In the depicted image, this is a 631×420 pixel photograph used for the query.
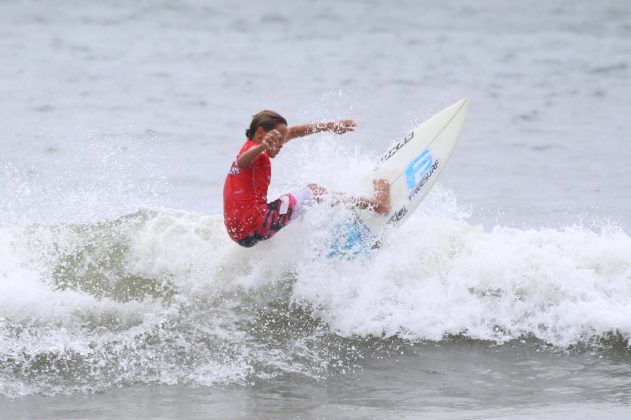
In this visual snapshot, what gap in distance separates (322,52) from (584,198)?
13.0m

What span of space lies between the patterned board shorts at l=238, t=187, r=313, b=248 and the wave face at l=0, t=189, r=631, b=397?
0.17 m

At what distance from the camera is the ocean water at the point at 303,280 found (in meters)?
6.23

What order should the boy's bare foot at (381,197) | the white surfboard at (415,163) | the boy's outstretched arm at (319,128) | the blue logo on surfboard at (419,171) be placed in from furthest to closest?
the blue logo on surfboard at (419,171) < the white surfboard at (415,163) < the boy's bare foot at (381,197) < the boy's outstretched arm at (319,128)

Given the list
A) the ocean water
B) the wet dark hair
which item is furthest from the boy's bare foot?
the wet dark hair

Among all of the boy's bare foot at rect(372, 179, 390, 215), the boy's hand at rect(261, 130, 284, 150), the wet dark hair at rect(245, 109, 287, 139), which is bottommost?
the boy's bare foot at rect(372, 179, 390, 215)

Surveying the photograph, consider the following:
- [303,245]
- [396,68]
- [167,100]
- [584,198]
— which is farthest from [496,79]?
[303,245]

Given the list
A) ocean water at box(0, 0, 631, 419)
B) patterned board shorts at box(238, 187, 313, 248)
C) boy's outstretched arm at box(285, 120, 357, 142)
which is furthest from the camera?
boy's outstretched arm at box(285, 120, 357, 142)

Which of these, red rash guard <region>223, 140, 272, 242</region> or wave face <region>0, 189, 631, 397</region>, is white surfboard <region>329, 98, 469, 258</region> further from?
red rash guard <region>223, 140, 272, 242</region>

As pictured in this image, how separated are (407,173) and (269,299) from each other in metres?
1.58

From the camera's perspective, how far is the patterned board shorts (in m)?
7.22

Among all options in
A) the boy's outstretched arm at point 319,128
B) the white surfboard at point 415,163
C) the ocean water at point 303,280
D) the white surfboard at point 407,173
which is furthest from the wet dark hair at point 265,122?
the white surfboard at point 415,163

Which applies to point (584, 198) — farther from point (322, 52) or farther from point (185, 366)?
point (322, 52)

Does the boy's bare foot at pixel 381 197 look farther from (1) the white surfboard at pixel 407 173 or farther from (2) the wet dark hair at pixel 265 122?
(2) the wet dark hair at pixel 265 122

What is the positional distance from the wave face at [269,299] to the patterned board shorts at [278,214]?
17cm
